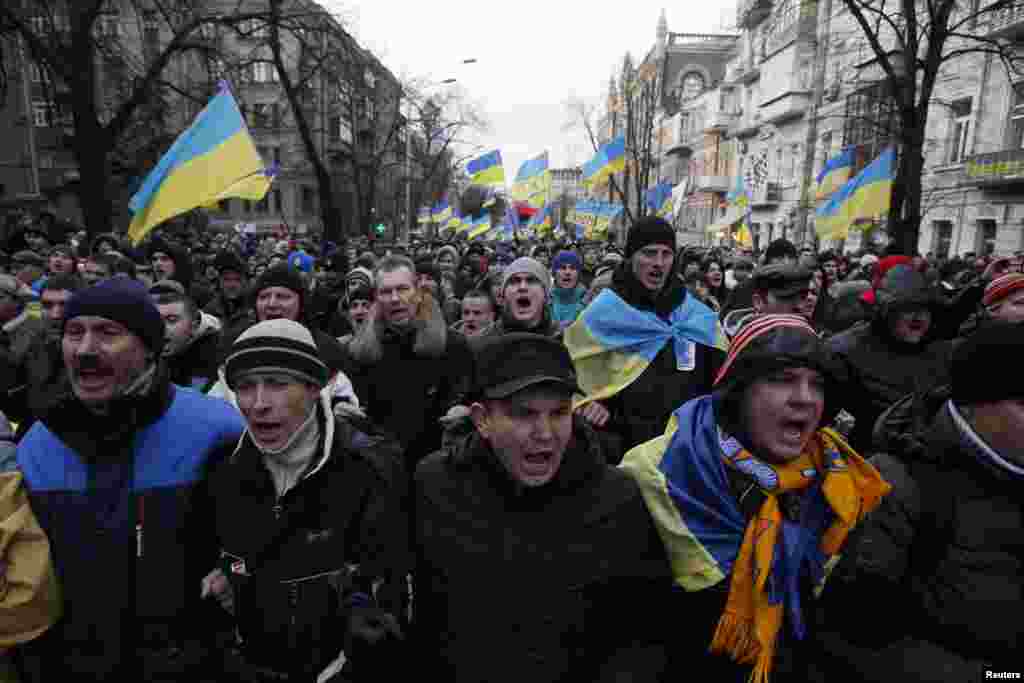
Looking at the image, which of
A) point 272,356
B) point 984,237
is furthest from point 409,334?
point 984,237

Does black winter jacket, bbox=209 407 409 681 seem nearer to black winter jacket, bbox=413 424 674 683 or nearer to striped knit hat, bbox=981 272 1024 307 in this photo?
black winter jacket, bbox=413 424 674 683

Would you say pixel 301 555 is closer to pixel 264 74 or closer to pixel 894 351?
pixel 894 351

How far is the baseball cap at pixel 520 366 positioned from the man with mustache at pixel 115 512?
0.99 metres

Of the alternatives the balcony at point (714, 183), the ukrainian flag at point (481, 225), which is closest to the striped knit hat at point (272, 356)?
the ukrainian flag at point (481, 225)

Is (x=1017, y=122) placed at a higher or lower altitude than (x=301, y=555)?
higher

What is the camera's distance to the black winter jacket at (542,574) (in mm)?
1831

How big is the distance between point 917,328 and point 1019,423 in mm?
1958

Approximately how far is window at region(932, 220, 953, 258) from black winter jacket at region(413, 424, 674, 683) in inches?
982

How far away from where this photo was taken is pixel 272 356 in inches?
78.9

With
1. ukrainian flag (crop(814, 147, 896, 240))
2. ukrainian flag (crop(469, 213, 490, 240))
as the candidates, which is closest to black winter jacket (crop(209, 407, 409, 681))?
ukrainian flag (crop(814, 147, 896, 240))

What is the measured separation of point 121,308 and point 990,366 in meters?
2.64

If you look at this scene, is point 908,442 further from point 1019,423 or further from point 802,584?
point 802,584

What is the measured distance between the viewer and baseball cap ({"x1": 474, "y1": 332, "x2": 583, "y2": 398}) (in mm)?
1823

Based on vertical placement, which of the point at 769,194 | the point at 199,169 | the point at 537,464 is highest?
the point at 769,194
